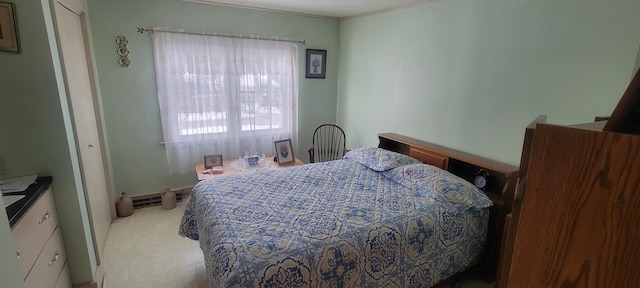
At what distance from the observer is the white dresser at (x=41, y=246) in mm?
1359

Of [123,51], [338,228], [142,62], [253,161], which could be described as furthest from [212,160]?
[338,228]

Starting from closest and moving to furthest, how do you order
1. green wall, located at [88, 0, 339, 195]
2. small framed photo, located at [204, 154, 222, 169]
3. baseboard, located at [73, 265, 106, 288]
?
baseboard, located at [73, 265, 106, 288] < green wall, located at [88, 0, 339, 195] < small framed photo, located at [204, 154, 222, 169]

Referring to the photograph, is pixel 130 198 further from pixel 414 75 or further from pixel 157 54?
pixel 414 75

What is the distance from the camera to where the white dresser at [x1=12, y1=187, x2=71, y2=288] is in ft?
4.46

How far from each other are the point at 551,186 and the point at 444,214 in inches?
57.7

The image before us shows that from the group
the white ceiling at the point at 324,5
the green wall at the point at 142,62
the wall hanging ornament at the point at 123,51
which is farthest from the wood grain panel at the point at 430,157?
the wall hanging ornament at the point at 123,51

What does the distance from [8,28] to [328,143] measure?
3.30 metres

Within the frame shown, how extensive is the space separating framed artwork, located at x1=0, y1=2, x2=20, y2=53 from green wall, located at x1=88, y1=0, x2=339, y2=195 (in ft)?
4.85

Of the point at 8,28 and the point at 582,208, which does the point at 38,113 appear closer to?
the point at 8,28

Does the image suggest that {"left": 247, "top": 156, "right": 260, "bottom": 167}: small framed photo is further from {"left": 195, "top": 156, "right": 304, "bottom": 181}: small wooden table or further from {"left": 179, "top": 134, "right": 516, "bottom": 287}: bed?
{"left": 179, "top": 134, "right": 516, "bottom": 287}: bed

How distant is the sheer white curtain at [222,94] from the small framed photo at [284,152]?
321 millimetres

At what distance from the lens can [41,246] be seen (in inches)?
60.6

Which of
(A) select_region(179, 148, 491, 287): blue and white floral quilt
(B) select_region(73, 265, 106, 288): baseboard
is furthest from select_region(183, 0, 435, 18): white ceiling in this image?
(B) select_region(73, 265, 106, 288): baseboard

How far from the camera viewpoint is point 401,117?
3.13 metres
